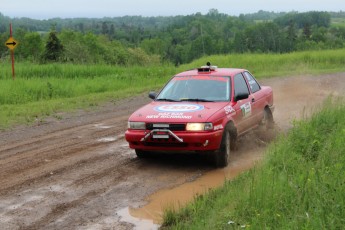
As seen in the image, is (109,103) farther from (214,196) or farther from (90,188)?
(214,196)

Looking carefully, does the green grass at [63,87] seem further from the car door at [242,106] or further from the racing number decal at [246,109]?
the racing number decal at [246,109]

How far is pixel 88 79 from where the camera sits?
72.1ft

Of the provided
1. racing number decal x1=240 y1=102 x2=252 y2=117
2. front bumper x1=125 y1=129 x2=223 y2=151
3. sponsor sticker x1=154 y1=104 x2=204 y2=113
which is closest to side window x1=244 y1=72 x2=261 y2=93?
racing number decal x1=240 y1=102 x2=252 y2=117

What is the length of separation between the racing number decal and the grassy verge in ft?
6.41

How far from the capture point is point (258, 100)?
34.6ft

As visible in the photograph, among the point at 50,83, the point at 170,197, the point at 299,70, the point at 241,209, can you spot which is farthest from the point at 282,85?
the point at 241,209

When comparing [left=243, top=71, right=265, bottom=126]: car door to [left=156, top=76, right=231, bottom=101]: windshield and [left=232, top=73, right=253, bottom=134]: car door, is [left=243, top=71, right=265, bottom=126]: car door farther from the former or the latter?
[left=156, top=76, right=231, bottom=101]: windshield

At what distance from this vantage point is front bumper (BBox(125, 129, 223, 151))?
823cm

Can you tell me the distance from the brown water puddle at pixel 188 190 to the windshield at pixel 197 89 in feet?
3.71

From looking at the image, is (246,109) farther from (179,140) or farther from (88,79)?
(88,79)

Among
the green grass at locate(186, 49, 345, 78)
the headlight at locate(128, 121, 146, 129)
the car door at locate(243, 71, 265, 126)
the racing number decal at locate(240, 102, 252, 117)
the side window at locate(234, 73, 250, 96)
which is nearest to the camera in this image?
the headlight at locate(128, 121, 146, 129)

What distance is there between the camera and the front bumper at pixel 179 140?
8227mm

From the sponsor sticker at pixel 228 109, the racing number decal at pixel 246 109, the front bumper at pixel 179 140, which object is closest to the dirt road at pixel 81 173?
the front bumper at pixel 179 140

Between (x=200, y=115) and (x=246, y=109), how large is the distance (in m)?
1.65
